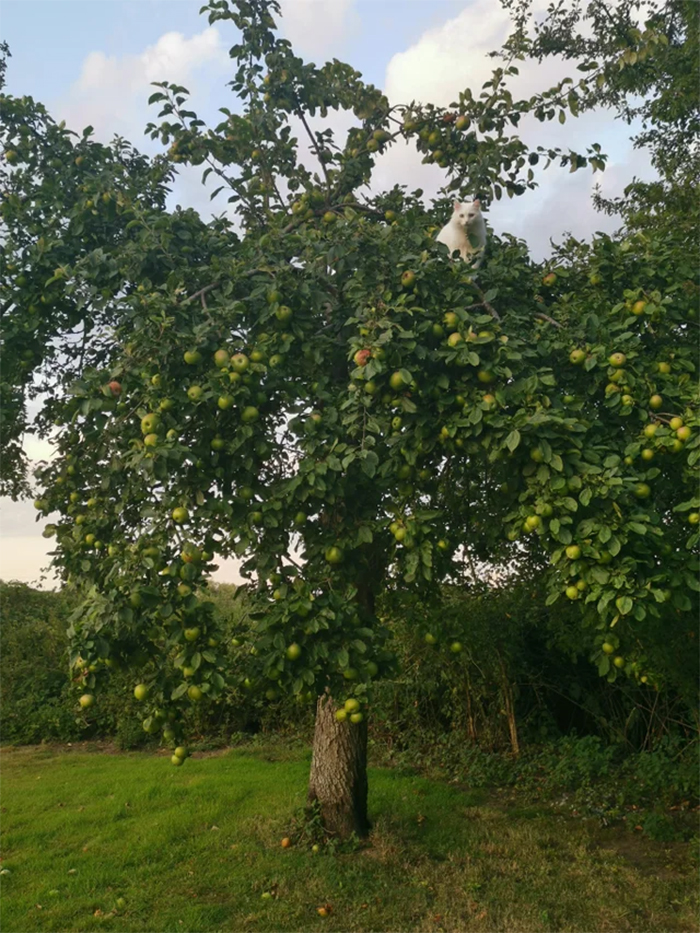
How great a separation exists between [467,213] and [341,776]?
11.7ft

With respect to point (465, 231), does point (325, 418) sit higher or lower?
lower

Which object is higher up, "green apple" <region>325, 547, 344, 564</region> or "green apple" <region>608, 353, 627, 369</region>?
"green apple" <region>608, 353, 627, 369</region>

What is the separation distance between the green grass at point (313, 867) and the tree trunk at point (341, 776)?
0.19 meters

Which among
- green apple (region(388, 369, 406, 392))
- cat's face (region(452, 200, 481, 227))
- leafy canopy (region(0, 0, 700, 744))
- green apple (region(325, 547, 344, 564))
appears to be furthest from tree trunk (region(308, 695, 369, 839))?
cat's face (region(452, 200, 481, 227))

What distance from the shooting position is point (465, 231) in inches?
174

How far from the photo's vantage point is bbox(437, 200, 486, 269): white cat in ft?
14.4

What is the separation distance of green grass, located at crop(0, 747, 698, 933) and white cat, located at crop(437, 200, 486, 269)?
352 cm

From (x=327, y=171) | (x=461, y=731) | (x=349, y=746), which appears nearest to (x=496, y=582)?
(x=461, y=731)

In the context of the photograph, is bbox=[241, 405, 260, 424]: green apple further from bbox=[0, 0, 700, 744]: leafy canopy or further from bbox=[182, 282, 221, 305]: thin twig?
bbox=[182, 282, 221, 305]: thin twig

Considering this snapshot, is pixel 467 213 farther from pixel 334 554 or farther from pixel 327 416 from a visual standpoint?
pixel 334 554

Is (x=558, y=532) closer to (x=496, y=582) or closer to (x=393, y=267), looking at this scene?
(x=393, y=267)

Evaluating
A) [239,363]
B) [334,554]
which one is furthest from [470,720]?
[239,363]

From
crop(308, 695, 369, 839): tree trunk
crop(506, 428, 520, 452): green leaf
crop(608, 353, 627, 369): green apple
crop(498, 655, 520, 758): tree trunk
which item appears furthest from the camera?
crop(498, 655, 520, 758): tree trunk

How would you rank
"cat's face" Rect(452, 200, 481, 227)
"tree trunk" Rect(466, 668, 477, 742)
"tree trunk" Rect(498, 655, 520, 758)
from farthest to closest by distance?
1. "tree trunk" Rect(466, 668, 477, 742)
2. "tree trunk" Rect(498, 655, 520, 758)
3. "cat's face" Rect(452, 200, 481, 227)
